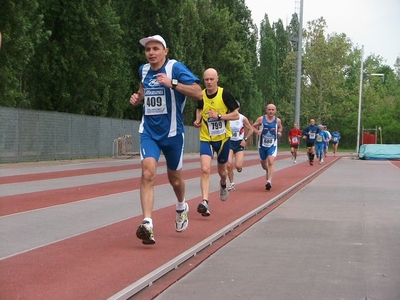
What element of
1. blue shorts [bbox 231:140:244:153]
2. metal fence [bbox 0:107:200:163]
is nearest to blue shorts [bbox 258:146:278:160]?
blue shorts [bbox 231:140:244:153]

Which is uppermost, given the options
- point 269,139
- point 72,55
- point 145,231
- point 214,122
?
point 72,55

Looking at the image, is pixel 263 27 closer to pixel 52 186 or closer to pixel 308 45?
pixel 308 45

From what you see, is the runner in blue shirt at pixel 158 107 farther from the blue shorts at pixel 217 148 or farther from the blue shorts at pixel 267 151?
the blue shorts at pixel 267 151

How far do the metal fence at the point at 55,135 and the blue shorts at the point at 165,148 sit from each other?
2106cm

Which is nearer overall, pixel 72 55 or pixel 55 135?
pixel 55 135

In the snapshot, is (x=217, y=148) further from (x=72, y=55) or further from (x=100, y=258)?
(x=72, y=55)

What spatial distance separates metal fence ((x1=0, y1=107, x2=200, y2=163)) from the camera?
29.6 metres

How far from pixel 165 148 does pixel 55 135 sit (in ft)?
86.4

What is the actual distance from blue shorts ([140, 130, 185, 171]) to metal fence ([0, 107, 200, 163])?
21062 millimetres


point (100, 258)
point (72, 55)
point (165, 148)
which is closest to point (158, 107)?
point (165, 148)

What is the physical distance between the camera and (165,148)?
27.9 feet

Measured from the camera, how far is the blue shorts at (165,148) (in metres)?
8.30

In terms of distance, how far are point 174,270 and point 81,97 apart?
33790mm

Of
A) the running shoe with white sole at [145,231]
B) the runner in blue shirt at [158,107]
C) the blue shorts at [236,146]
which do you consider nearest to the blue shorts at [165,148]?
the runner in blue shirt at [158,107]
